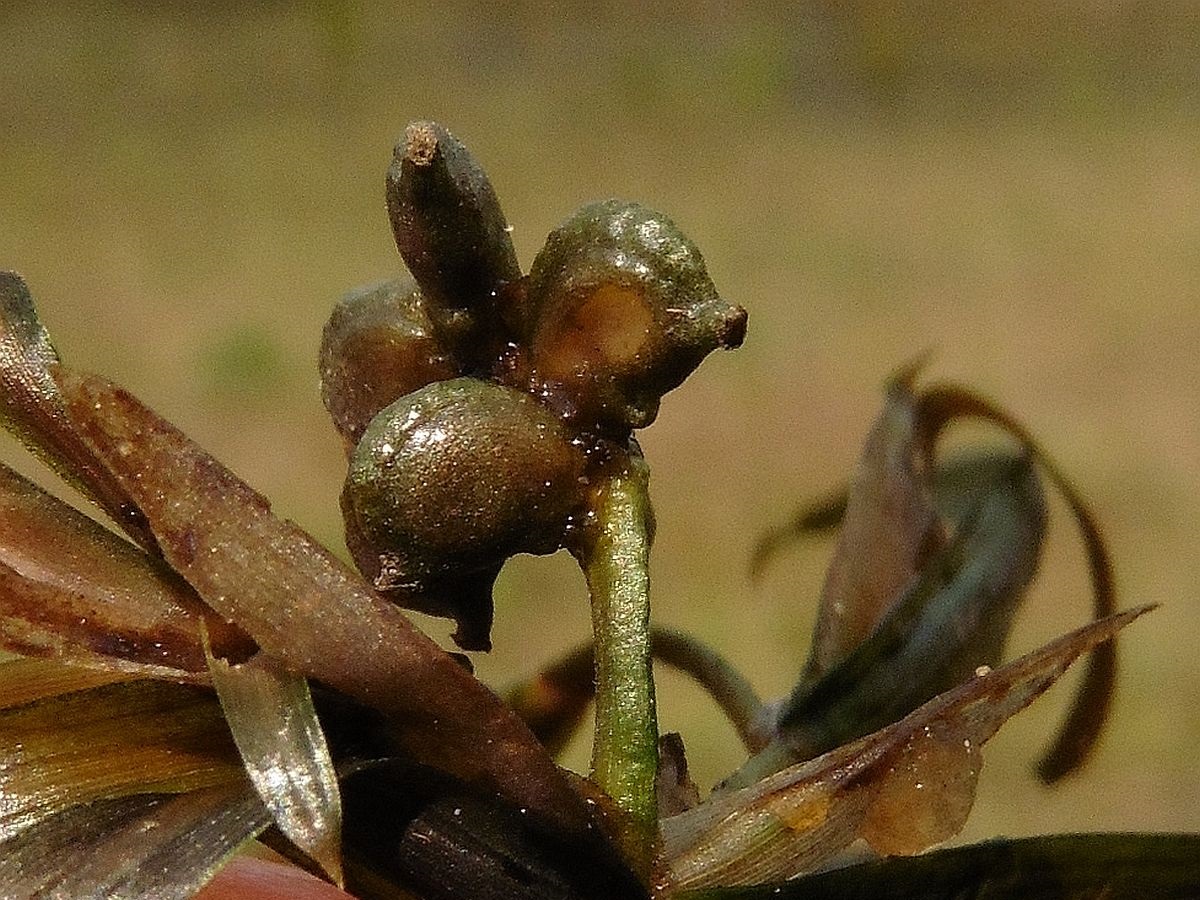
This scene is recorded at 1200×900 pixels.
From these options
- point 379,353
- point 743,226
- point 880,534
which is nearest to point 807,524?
point 880,534

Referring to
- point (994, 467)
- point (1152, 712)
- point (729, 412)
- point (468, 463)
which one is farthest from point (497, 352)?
point (729, 412)

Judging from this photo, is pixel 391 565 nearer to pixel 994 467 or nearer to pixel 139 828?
pixel 139 828

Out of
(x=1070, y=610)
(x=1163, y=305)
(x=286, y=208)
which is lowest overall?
(x=1070, y=610)

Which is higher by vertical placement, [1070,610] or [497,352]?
[1070,610]

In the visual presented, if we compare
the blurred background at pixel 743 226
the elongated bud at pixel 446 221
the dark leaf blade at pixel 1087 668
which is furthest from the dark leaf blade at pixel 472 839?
the blurred background at pixel 743 226

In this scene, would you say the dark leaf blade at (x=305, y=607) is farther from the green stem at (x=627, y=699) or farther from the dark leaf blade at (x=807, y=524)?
the dark leaf blade at (x=807, y=524)

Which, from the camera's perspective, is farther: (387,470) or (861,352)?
(861,352)

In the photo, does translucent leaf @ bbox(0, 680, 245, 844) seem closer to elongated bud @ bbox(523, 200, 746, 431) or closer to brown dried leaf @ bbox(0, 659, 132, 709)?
brown dried leaf @ bbox(0, 659, 132, 709)
